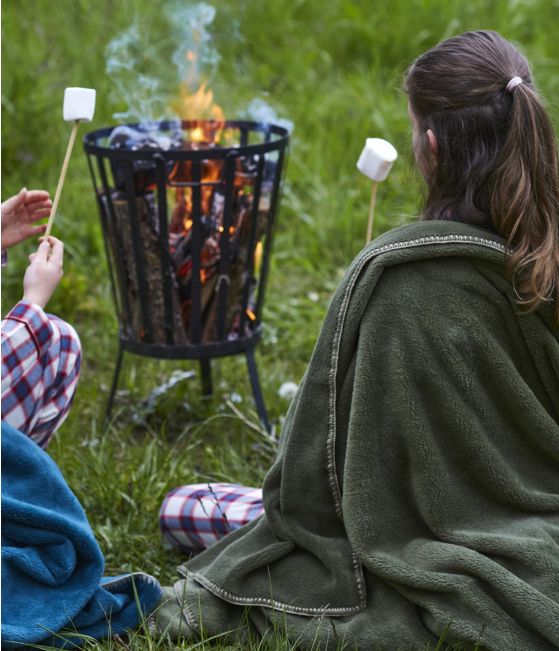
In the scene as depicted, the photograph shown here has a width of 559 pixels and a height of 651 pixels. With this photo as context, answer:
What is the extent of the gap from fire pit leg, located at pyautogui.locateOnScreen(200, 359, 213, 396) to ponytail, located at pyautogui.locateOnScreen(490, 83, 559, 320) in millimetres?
1472

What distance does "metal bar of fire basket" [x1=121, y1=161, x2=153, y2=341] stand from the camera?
2576 mm

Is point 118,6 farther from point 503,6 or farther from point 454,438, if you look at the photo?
point 454,438

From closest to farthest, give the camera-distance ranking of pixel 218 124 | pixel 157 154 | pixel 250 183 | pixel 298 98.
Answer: pixel 157 154, pixel 250 183, pixel 218 124, pixel 298 98

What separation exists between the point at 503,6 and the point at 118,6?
2.12 meters

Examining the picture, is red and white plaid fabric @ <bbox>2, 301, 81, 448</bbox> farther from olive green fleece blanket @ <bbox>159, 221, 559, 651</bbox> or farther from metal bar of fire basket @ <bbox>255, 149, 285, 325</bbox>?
metal bar of fire basket @ <bbox>255, 149, 285, 325</bbox>

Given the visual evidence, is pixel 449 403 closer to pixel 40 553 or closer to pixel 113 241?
pixel 40 553

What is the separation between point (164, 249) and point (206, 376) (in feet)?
1.98

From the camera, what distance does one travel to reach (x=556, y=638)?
5.45 ft

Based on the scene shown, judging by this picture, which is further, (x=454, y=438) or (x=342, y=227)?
(x=342, y=227)

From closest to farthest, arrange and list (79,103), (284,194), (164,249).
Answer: (79,103), (164,249), (284,194)

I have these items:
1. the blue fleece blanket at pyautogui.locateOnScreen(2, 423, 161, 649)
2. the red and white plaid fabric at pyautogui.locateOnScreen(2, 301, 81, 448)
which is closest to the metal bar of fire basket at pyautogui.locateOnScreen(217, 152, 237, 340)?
the red and white plaid fabric at pyautogui.locateOnScreen(2, 301, 81, 448)

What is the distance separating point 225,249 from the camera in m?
2.66

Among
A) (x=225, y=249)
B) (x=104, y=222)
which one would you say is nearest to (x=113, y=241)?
(x=104, y=222)

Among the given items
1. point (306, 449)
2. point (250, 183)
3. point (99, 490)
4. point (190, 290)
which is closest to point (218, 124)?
point (250, 183)
